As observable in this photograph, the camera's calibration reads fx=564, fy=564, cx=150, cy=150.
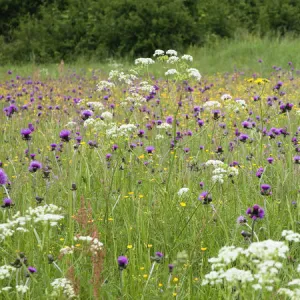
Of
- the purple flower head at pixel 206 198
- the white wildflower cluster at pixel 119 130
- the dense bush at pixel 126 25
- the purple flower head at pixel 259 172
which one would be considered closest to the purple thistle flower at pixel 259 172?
the purple flower head at pixel 259 172

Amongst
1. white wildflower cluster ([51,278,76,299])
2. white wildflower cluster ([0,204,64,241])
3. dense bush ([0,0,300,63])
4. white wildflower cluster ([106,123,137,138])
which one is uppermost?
white wildflower cluster ([0,204,64,241])

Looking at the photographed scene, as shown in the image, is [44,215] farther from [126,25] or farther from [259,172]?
[126,25]

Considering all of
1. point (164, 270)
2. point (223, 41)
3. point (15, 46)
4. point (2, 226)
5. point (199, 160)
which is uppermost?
point (2, 226)

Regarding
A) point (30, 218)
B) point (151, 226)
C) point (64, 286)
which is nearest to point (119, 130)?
point (151, 226)

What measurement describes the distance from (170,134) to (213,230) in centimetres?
165

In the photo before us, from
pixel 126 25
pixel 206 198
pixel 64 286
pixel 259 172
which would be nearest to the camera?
pixel 64 286

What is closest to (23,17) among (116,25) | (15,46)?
(15,46)

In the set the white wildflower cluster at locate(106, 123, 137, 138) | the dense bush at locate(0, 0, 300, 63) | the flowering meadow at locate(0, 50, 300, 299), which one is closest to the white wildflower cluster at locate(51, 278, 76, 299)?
the flowering meadow at locate(0, 50, 300, 299)

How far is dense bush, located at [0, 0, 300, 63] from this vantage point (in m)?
15.8

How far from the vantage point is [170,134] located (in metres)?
4.61

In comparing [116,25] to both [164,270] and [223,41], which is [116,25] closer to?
[223,41]

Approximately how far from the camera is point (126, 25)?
52.1ft

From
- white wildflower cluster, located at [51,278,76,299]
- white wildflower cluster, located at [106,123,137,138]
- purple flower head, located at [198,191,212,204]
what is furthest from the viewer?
white wildflower cluster, located at [106,123,137,138]

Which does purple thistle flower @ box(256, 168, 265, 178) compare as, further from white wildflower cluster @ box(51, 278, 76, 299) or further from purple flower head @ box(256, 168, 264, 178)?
white wildflower cluster @ box(51, 278, 76, 299)
